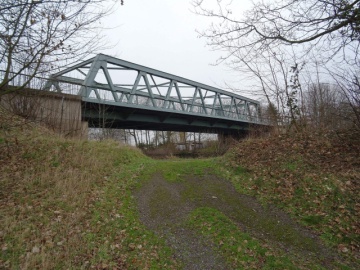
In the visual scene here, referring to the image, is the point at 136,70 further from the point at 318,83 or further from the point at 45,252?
the point at 45,252

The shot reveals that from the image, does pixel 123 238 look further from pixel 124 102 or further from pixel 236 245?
pixel 124 102

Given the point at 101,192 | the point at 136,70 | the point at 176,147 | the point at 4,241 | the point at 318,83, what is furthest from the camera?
the point at 176,147

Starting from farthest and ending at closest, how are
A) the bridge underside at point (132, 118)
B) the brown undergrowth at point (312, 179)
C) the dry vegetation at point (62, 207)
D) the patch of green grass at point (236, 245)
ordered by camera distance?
the bridge underside at point (132, 118) < the brown undergrowth at point (312, 179) < the dry vegetation at point (62, 207) < the patch of green grass at point (236, 245)

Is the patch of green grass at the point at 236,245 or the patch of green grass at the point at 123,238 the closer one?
the patch of green grass at the point at 236,245

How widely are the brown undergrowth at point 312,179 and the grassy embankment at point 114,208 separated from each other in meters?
0.02

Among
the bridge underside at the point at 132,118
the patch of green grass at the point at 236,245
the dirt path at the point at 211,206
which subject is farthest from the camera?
the bridge underside at the point at 132,118

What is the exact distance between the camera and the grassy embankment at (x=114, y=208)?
3.37 metres

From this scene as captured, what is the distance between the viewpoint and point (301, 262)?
3256 mm

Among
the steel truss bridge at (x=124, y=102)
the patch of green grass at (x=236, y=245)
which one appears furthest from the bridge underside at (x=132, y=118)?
the patch of green grass at (x=236, y=245)

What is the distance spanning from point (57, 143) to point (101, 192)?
3580 millimetres

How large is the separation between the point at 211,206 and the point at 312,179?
2.91 metres

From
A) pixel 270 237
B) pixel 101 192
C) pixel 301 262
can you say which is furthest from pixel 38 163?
pixel 301 262

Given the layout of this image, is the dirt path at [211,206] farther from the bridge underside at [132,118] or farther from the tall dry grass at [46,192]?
the bridge underside at [132,118]

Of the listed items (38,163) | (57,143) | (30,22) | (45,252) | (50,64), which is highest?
(30,22)
